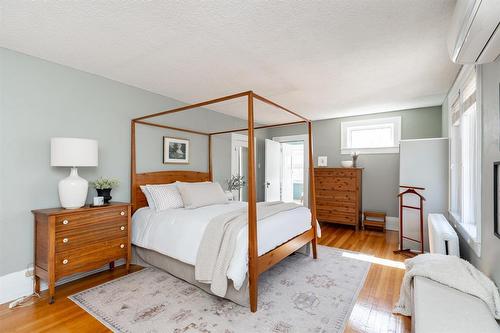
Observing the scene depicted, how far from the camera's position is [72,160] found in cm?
240

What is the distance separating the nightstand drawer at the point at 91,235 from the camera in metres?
2.29

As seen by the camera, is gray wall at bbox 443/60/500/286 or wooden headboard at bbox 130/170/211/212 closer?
gray wall at bbox 443/60/500/286

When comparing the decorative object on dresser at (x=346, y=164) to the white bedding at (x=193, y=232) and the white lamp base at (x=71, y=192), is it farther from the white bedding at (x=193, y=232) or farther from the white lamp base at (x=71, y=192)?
the white lamp base at (x=71, y=192)

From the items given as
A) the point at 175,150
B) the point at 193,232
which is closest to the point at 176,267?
the point at 193,232

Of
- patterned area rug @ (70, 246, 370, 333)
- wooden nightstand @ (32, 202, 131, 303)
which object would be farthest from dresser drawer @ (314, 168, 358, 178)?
wooden nightstand @ (32, 202, 131, 303)

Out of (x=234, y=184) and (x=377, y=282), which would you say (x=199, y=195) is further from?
(x=377, y=282)

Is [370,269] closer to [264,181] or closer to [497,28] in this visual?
[497,28]

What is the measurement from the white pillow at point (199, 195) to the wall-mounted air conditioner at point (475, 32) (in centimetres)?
294

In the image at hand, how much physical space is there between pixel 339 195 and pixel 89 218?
14.1 feet

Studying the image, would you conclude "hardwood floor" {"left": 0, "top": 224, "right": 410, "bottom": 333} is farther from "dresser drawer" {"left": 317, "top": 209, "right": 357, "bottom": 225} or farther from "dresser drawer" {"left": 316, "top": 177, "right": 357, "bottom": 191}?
"dresser drawer" {"left": 316, "top": 177, "right": 357, "bottom": 191}

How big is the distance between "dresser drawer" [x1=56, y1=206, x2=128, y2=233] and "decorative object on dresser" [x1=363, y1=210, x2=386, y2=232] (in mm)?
4386

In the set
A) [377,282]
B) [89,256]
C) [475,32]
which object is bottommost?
[377,282]

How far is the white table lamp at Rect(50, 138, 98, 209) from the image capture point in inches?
93.8

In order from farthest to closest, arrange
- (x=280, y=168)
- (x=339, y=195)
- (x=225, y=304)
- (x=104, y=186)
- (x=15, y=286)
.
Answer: (x=280, y=168) → (x=339, y=195) → (x=104, y=186) → (x=15, y=286) → (x=225, y=304)
